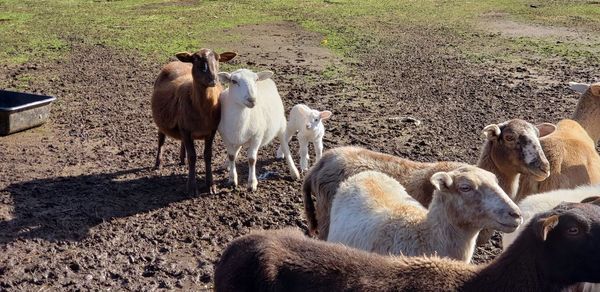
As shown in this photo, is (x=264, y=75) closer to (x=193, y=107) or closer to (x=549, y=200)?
(x=193, y=107)

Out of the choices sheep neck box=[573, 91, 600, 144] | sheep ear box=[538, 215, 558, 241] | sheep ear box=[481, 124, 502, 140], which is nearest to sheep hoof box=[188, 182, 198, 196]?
sheep ear box=[481, 124, 502, 140]

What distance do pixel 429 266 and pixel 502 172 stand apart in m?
2.88

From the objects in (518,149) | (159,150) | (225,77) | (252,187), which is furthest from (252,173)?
(518,149)

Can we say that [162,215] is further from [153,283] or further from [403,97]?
[403,97]

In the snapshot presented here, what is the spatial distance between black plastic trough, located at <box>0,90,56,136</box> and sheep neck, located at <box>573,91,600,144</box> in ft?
24.9

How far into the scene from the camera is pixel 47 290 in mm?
6379

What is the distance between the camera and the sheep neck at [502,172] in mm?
7164

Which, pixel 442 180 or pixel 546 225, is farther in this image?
pixel 442 180

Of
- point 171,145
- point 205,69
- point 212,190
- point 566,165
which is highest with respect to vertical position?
point 205,69

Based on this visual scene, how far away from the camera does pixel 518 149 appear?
696 centimetres

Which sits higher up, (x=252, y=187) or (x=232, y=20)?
(x=252, y=187)

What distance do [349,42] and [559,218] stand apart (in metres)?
13.9

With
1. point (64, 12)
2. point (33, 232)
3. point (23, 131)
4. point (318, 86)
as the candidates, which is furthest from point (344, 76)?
point (64, 12)

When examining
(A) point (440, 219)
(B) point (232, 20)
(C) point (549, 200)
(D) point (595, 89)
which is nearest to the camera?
(A) point (440, 219)
